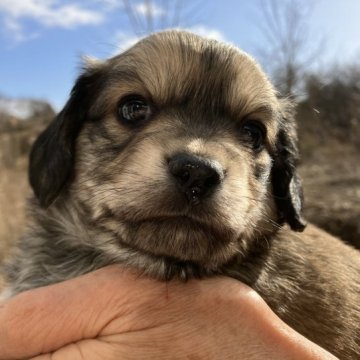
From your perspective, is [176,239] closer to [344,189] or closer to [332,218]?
[332,218]

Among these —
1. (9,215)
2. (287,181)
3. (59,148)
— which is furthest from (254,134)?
(9,215)

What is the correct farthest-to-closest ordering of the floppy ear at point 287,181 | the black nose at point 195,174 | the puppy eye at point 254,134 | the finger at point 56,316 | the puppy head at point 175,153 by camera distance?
1. the floppy ear at point 287,181
2. the puppy eye at point 254,134
3. the finger at point 56,316
4. the puppy head at point 175,153
5. the black nose at point 195,174

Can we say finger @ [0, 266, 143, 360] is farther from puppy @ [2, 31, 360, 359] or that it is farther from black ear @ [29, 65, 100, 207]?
black ear @ [29, 65, 100, 207]

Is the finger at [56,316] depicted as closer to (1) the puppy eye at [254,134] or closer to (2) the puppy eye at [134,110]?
(2) the puppy eye at [134,110]

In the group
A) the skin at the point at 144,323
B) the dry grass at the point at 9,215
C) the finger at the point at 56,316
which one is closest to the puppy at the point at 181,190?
the skin at the point at 144,323

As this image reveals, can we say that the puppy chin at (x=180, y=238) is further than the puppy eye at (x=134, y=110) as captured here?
No

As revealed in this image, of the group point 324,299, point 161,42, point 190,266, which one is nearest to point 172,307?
point 190,266

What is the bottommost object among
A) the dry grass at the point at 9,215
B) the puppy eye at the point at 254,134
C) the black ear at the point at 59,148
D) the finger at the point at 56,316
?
the dry grass at the point at 9,215
